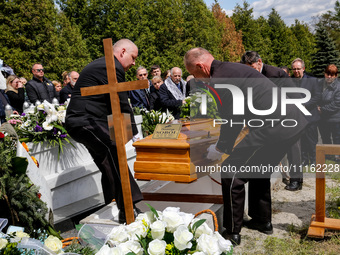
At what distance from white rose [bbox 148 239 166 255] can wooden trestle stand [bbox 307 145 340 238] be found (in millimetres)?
2471

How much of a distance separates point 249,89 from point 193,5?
55.4 feet

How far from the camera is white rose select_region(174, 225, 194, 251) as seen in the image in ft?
4.22

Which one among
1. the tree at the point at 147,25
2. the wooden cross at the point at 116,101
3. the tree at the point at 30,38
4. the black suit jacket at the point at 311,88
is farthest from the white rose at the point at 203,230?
the tree at the point at 147,25

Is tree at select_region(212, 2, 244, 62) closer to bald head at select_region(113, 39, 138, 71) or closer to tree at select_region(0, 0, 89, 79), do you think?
tree at select_region(0, 0, 89, 79)

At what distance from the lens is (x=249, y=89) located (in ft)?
10.3

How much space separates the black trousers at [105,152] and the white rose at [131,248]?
5.16 feet

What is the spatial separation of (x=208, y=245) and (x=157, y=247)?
0.19m

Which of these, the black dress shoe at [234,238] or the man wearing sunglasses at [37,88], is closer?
the black dress shoe at [234,238]

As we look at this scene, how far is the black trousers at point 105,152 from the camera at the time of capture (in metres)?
2.96

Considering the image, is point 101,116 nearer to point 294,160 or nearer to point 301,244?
point 301,244

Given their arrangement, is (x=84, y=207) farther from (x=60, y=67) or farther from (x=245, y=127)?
(x=60, y=67)

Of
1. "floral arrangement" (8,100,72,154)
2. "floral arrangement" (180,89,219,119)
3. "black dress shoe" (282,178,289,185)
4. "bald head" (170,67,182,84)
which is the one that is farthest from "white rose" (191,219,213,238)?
"bald head" (170,67,182,84)

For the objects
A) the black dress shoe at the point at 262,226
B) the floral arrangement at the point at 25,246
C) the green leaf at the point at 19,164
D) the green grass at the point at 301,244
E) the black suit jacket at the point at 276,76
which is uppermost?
the black suit jacket at the point at 276,76

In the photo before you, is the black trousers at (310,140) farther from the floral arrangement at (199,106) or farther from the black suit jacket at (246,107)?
the black suit jacket at (246,107)
